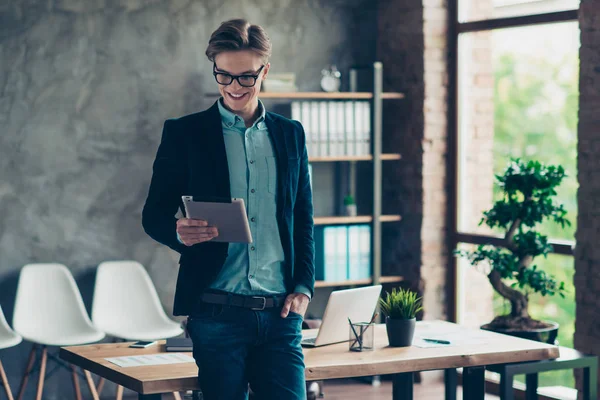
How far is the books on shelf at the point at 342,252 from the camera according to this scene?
6.14 meters

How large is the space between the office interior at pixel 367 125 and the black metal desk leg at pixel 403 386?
1577 mm

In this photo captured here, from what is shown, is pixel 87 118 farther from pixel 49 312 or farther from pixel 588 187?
pixel 588 187

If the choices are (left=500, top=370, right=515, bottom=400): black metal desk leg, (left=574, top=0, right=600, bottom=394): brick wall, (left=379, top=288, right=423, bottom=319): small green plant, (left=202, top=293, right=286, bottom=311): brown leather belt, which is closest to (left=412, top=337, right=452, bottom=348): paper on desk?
(left=379, top=288, right=423, bottom=319): small green plant

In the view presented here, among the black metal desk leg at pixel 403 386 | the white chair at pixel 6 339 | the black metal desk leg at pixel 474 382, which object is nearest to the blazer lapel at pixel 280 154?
the black metal desk leg at pixel 474 382

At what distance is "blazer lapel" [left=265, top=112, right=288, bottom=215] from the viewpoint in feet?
9.22

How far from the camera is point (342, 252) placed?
6199mm

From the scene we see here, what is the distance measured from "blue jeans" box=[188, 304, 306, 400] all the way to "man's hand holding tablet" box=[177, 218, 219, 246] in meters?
0.20

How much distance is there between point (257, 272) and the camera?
2752 mm

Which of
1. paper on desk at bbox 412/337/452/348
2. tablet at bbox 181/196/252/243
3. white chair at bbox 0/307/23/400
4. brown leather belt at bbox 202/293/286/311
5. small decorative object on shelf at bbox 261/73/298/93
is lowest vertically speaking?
white chair at bbox 0/307/23/400

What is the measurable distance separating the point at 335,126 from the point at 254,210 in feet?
11.2

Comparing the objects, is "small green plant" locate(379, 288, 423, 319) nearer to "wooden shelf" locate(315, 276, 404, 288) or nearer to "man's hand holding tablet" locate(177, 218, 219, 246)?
"man's hand holding tablet" locate(177, 218, 219, 246)

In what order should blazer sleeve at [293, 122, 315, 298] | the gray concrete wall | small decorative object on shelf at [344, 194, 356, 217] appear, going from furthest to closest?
small decorative object on shelf at [344, 194, 356, 217]
the gray concrete wall
blazer sleeve at [293, 122, 315, 298]

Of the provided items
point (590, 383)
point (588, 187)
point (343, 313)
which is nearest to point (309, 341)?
point (343, 313)

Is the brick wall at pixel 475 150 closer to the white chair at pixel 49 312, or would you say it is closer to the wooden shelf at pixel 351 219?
the wooden shelf at pixel 351 219
